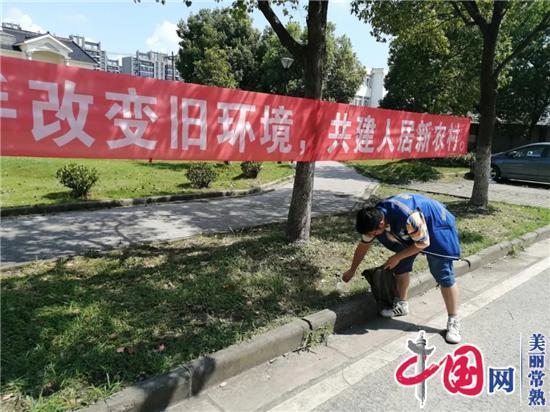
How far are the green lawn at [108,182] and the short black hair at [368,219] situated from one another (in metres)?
6.24

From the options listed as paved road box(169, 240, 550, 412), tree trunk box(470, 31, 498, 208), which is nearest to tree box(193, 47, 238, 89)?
tree trunk box(470, 31, 498, 208)

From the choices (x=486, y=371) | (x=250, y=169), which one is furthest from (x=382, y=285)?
(x=250, y=169)

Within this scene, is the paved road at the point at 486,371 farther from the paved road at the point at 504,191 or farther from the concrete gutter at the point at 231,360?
the paved road at the point at 504,191

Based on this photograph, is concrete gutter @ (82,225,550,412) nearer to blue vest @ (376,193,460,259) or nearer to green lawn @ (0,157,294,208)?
blue vest @ (376,193,460,259)

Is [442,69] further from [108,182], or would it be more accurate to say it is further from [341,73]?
[341,73]

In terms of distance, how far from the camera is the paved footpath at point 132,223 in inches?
211

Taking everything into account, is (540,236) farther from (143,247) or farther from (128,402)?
(128,402)

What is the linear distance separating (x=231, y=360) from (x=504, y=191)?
11671mm

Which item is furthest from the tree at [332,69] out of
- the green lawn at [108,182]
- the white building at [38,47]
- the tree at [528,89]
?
the green lawn at [108,182]

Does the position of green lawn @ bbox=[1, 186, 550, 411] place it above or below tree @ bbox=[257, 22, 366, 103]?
below

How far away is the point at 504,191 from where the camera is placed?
12.2 m

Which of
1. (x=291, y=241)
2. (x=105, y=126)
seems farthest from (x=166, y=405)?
(x=291, y=241)

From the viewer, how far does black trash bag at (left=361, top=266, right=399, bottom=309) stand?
3.87 metres

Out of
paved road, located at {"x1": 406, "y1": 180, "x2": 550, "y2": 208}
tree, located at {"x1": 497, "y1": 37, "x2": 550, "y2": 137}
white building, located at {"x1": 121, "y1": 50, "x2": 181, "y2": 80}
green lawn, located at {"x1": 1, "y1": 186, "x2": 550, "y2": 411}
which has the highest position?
white building, located at {"x1": 121, "y1": 50, "x2": 181, "y2": 80}
